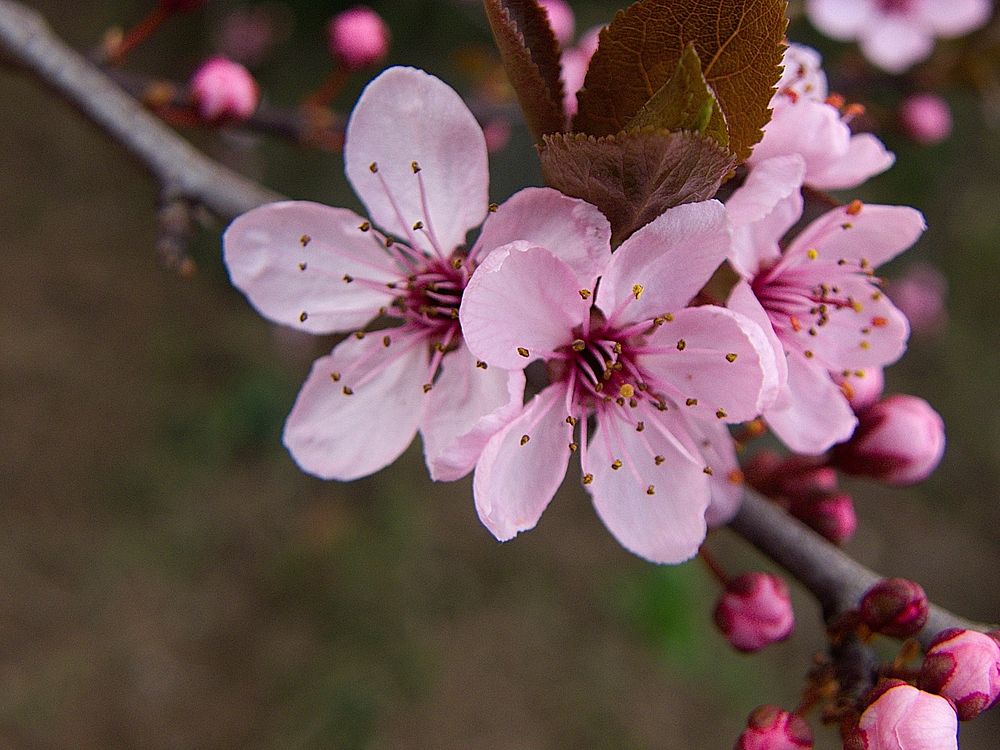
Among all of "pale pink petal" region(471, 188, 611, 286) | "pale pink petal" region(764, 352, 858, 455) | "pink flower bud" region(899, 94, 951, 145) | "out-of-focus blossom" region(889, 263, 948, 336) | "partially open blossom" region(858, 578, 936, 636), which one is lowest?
"out-of-focus blossom" region(889, 263, 948, 336)

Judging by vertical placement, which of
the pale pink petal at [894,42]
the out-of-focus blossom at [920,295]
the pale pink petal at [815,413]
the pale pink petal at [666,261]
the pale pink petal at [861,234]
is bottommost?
the out-of-focus blossom at [920,295]

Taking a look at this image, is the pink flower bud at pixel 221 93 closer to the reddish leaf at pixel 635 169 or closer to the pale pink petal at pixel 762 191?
the reddish leaf at pixel 635 169

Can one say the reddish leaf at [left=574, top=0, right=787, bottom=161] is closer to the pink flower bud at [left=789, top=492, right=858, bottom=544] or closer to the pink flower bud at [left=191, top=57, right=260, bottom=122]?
the pink flower bud at [left=789, top=492, right=858, bottom=544]

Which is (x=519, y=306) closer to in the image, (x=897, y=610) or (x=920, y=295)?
(x=897, y=610)

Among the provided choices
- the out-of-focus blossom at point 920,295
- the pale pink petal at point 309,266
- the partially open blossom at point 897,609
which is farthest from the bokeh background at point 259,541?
the partially open blossom at point 897,609

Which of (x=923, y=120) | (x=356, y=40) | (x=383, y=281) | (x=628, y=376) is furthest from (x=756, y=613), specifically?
(x=923, y=120)

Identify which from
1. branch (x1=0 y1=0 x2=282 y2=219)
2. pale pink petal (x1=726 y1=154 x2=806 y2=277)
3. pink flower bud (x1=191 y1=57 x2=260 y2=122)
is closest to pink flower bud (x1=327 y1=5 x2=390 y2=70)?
pink flower bud (x1=191 y1=57 x2=260 y2=122)
